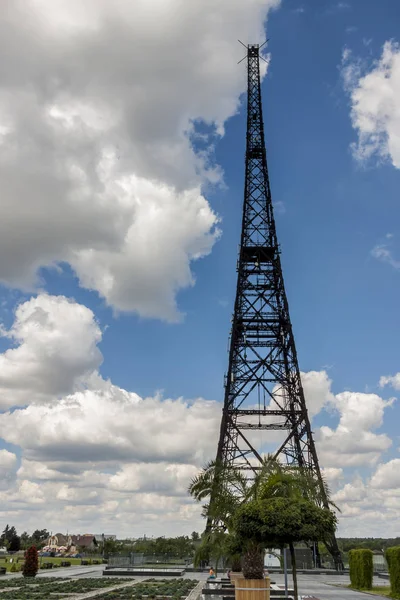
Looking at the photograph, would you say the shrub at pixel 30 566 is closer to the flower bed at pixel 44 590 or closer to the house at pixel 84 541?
the flower bed at pixel 44 590

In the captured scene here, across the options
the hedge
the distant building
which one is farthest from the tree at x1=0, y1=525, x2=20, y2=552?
the hedge

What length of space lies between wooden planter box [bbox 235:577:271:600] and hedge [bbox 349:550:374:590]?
1535 centimetres

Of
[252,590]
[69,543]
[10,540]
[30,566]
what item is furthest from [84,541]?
[252,590]

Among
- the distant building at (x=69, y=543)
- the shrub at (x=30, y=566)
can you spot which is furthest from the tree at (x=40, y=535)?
the shrub at (x=30, y=566)

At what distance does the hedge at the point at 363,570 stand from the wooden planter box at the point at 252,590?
15.4 meters

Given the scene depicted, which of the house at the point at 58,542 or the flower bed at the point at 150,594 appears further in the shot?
the house at the point at 58,542

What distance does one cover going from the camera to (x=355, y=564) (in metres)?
32.6

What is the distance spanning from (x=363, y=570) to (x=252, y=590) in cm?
1602

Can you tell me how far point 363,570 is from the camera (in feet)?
104

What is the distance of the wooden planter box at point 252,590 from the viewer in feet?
59.9

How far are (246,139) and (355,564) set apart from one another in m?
39.7

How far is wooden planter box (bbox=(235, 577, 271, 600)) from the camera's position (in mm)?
18266

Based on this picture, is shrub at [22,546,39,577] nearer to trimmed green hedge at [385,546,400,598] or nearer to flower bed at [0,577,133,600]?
flower bed at [0,577,133,600]

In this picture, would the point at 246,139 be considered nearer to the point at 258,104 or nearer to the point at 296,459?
the point at 258,104
